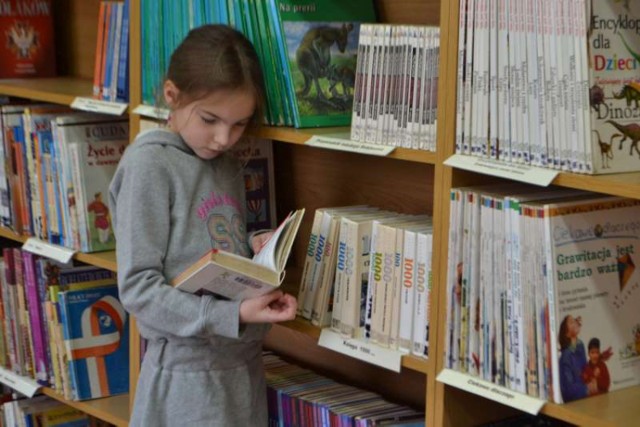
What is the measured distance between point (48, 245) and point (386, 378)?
0.95 m

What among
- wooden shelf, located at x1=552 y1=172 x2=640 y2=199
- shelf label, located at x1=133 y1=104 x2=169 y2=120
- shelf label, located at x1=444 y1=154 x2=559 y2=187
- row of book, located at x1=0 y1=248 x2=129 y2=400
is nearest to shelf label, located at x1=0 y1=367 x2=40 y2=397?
row of book, located at x1=0 y1=248 x2=129 y2=400

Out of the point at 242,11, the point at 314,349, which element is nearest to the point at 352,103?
the point at 242,11

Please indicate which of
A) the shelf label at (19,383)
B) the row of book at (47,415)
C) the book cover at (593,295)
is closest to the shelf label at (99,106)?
the shelf label at (19,383)

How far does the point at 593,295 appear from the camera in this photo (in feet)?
5.31

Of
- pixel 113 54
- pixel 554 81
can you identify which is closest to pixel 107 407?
pixel 113 54

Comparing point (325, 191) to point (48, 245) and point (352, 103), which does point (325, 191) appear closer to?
point (352, 103)

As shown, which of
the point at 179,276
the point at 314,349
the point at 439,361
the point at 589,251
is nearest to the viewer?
the point at 589,251

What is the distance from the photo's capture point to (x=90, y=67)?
3.05 m

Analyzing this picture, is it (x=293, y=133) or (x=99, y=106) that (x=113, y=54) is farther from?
(x=293, y=133)

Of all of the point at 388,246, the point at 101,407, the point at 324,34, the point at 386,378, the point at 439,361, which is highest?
the point at 324,34

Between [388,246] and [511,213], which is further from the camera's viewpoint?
[388,246]

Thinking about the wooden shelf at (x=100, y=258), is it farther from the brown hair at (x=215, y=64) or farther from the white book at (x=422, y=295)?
the white book at (x=422, y=295)

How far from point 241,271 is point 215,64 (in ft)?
1.32

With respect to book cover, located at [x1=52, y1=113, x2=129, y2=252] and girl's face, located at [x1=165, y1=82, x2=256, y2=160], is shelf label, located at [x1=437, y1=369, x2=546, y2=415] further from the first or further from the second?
book cover, located at [x1=52, y1=113, x2=129, y2=252]
